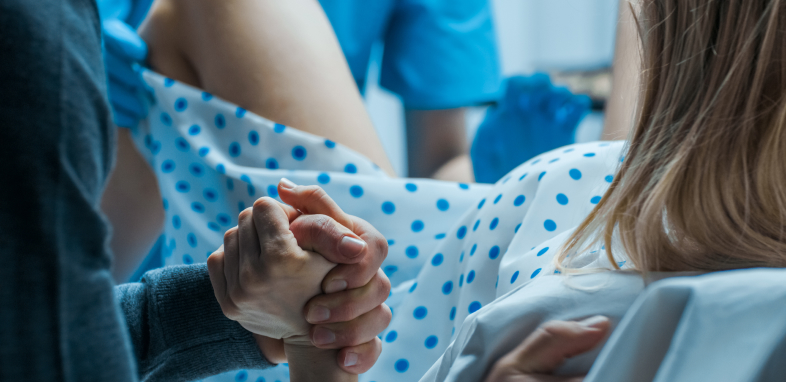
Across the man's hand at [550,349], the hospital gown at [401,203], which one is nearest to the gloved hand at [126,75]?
the hospital gown at [401,203]

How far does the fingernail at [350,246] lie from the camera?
0.34 m

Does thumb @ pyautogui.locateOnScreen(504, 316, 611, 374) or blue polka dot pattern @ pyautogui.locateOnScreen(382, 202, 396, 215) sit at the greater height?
thumb @ pyautogui.locateOnScreen(504, 316, 611, 374)

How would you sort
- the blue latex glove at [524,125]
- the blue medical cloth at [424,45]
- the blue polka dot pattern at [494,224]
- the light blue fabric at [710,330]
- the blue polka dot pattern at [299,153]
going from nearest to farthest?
the light blue fabric at [710,330]
the blue polka dot pattern at [494,224]
the blue polka dot pattern at [299,153]
the blue latex glove at [524,125]
the blue medical cloth at [424,45]

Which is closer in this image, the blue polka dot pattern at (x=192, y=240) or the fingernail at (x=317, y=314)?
the fingernail at (x=317, y=314)

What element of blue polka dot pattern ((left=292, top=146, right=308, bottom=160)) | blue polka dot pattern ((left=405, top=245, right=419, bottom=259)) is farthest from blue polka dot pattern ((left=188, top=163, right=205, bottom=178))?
blue polka dot pattern ((left=405, top=245, right=419, bottom=259))

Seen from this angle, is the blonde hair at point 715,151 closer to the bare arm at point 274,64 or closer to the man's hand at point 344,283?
the man's hand at point 344,283

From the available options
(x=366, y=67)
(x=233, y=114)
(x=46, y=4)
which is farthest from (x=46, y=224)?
(x=366, y=67)

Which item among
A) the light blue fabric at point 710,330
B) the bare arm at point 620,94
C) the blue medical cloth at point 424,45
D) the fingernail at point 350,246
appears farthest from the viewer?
the blue medical cloth at point 424,45

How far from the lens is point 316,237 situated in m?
0.34

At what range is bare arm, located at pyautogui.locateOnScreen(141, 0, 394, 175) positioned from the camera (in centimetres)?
58

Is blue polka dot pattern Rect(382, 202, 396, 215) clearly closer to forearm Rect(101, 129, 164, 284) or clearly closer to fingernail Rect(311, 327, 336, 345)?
fingernail Rect(311, 327, 336, 345)

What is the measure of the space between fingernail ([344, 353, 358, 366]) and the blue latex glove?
63 centimetres

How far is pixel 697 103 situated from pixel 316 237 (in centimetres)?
22

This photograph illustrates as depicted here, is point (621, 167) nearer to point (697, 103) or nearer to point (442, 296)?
point (697, 103)
